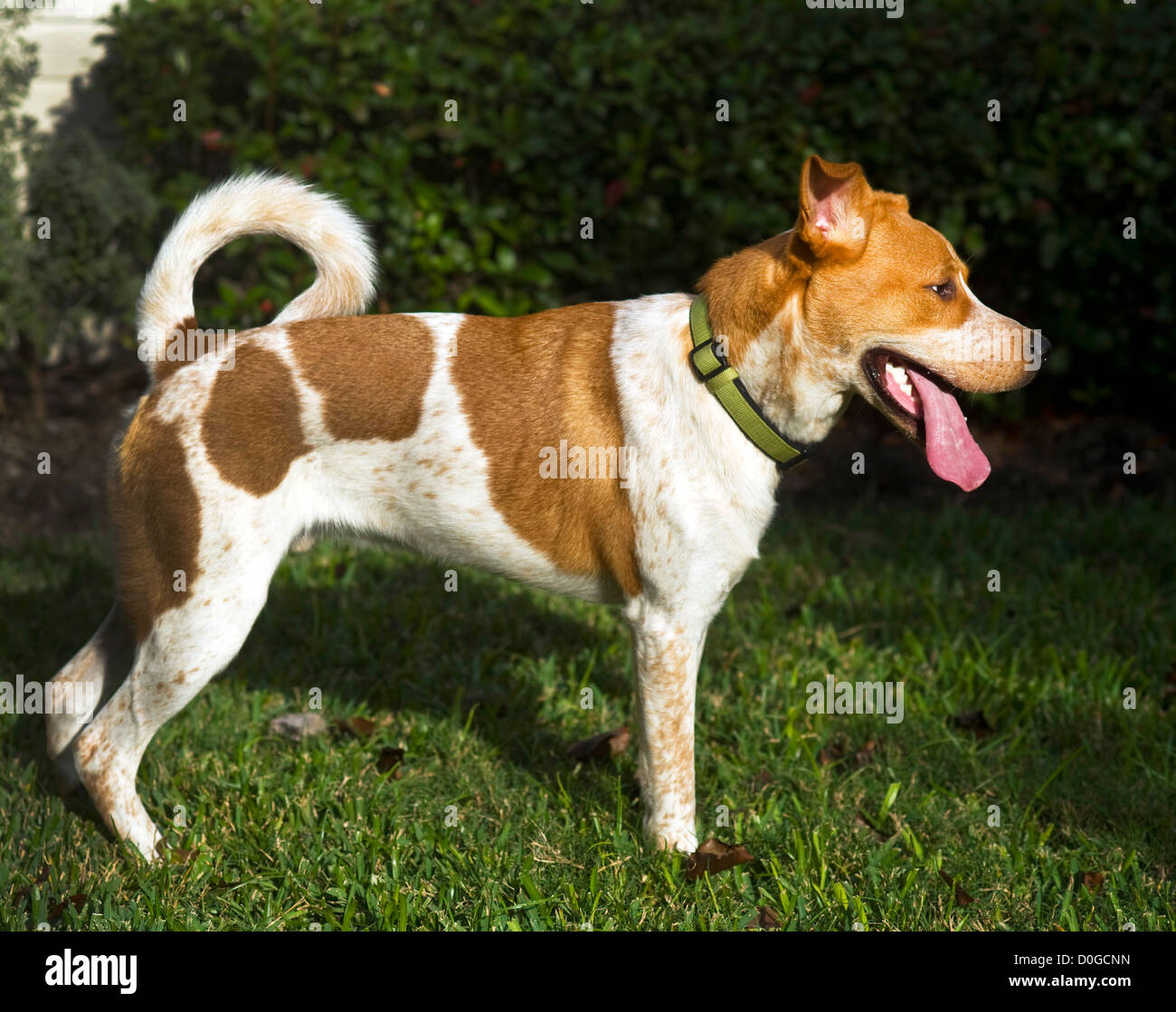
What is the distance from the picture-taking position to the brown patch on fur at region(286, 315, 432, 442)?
297 centimetres

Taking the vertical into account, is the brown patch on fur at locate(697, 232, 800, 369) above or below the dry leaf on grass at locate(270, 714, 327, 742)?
Result: above

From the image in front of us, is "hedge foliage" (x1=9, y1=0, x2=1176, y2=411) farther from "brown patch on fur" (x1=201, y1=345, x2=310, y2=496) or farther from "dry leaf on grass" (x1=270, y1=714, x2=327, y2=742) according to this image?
"brown patch on fur" (x1=201, y1=345, x2=310, y2=496)

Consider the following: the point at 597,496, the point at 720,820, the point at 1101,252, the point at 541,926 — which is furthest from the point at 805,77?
the point at 541,926

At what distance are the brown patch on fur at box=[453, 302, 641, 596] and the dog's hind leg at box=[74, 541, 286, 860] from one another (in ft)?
2.08

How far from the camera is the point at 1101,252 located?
5.65 metres

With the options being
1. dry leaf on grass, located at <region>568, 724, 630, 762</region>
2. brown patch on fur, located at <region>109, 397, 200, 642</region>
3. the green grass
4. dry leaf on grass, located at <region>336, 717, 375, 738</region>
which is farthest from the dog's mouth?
dry leaf on grass, located at <region>336, 717, 375, 738</region>

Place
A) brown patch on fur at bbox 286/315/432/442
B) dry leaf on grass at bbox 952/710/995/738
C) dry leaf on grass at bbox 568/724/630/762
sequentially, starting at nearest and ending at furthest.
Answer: brown patch on fur at bbox 286/315/432/442 < dry leaf on grass at bbox 568/724/630/762 < dry leaf on grass at bbox 952/710/995/738

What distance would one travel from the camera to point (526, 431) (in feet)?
9.95

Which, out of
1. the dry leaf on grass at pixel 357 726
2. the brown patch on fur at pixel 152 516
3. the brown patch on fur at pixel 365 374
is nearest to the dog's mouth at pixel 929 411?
the brown patch on fur at pixel 365 374

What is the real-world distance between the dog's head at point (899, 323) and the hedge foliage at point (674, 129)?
2.96m

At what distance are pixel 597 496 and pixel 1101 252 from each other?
3.82 meters

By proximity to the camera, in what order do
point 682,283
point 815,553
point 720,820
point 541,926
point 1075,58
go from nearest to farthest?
point 541,926 < point 720,820 < point 815,553 < point 1075,58 < point 682,283

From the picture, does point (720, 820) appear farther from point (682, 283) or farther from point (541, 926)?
point (682, 283)

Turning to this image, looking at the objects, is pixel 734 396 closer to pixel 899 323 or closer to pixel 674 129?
pixel 899 323
